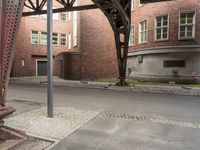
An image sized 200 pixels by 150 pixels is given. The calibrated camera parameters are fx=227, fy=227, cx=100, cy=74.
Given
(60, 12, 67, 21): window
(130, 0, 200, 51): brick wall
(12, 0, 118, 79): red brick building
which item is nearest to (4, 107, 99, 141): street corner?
(130, 0, 200, 51): brick wall

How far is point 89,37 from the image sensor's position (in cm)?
2186

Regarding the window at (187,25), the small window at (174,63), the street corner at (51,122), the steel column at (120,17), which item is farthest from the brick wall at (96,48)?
the street corner at (51,122)

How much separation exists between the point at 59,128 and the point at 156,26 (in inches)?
603

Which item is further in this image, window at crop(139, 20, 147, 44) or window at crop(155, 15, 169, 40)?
window at crop(139, 20, 147, 44)

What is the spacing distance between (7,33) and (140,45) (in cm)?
1711

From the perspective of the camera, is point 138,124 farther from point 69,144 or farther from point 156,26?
point 156,26

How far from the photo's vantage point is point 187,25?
17000mm

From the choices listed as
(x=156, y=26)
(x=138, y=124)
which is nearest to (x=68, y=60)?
(x=156, y=26)

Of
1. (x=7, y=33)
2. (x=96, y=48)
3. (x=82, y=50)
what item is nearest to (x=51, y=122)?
(x=7, y=33)

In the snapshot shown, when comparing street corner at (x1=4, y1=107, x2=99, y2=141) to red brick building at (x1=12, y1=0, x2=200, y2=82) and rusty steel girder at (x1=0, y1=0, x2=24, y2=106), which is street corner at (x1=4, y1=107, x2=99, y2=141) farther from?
red brick building at (x1=12, y1=0, x2=200, y2=82)

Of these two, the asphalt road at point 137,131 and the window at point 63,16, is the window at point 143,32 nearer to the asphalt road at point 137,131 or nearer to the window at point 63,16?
the asphalt road at point 137,131

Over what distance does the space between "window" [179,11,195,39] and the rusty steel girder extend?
15099mm

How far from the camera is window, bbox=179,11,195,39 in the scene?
16859 mm

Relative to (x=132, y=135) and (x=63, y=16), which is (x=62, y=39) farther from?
(x=132, y=135)
